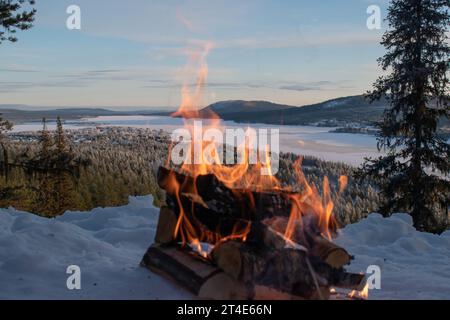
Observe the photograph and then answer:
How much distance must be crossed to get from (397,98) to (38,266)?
16072mm

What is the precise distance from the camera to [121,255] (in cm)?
905

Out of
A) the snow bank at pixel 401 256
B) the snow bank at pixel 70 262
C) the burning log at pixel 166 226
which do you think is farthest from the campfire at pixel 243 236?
the snow bank at pixel 401 256

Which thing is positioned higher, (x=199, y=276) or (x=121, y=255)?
(x=199, y=276)

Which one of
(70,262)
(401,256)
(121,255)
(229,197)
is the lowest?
(401,256)

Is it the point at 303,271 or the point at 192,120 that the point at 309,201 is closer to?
the point at 303,271

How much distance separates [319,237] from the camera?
6.84 m

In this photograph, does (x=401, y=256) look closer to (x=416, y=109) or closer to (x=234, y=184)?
(x=234, y=184)

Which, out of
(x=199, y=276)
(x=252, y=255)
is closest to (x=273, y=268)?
(x=252, y=255)

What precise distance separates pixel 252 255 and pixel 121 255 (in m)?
3.78

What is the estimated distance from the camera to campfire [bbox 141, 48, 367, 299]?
20.8 feet

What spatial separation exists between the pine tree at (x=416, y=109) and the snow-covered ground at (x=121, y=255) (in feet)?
18.6

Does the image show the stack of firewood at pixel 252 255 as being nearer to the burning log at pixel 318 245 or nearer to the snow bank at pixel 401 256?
the burning log at pixel 318 245

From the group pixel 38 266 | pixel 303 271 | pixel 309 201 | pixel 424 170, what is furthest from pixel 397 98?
pixel 38 266
